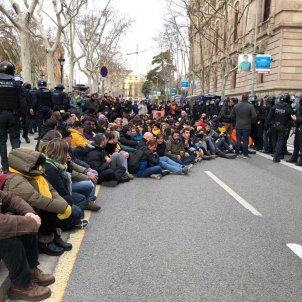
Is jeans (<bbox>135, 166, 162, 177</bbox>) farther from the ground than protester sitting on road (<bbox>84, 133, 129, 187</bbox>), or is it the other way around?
protester sitting on road (<bbox>84, 133, 129, 187</bbox>)

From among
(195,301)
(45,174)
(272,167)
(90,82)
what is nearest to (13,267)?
(45,174)

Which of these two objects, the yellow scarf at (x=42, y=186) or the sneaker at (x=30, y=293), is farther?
the yellow scarf at (x=42, y=186)

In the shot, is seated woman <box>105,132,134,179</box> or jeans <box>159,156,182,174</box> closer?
seated woman <box>105,132,134,179</box>

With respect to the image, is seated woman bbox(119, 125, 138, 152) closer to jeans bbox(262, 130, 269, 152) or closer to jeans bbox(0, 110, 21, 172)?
jeans bbox(0, 110, 21, 172)

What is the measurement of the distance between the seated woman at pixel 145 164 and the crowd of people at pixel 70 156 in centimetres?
2

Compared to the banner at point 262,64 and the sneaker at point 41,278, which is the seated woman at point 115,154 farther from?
the banner at point 262,64

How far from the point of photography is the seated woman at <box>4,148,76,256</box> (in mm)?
3486

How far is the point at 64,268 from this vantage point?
12.1ft

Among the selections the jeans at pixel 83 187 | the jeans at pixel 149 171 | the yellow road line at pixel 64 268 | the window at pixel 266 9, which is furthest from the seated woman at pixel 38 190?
the window at pixel 266 9

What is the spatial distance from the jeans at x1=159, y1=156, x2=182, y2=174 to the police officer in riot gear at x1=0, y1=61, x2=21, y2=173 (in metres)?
3.48

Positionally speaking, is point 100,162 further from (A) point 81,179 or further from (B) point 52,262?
(B) point 52,262

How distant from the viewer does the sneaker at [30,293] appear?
3066mm

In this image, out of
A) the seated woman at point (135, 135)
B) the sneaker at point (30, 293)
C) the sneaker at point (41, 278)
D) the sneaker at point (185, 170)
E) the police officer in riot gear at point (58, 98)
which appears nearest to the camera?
the sneaker at point (30, 293)

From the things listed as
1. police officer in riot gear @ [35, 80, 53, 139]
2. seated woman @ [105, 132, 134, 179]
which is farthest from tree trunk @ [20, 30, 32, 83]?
seated woman @ [105, 132, 134, 179]
